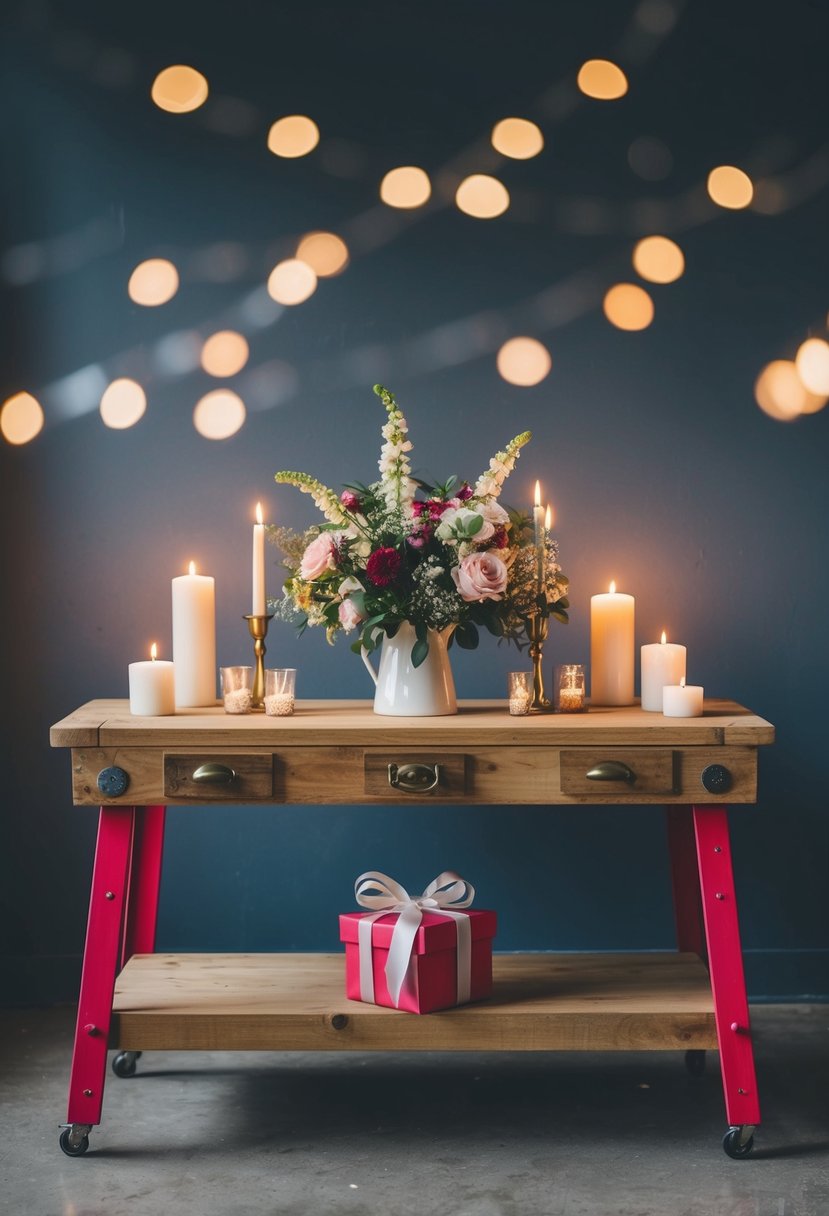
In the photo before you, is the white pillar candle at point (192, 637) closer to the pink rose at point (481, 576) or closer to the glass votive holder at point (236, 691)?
the glass votive holder at point (236, 691)

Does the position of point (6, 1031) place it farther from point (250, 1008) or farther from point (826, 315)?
point (826, 315)

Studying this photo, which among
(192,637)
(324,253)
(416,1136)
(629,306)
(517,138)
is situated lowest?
(416,1136)

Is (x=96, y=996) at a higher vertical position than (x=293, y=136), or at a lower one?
lower

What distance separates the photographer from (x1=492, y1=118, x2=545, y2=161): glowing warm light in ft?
9.20

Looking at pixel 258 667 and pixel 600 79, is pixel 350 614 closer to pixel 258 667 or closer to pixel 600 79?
pixel 258 667

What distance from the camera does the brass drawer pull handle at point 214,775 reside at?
7.04 feet

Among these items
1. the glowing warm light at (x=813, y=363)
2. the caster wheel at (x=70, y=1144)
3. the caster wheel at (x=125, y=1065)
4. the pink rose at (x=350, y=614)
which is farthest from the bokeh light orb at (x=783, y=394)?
the caster wheel at (x=70, y=1144)

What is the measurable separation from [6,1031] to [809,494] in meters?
2.06

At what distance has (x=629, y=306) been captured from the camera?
282 centimetres

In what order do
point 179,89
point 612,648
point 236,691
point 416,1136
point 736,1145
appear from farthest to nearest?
point 179,89
point 612,648
point 236,691
point 416,1136
point 736,1145

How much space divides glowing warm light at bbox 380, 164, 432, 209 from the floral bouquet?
718mm

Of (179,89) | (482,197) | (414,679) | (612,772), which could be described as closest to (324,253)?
(482,197)

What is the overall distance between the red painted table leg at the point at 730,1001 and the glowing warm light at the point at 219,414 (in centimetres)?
138

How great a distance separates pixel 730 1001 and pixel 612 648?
2.19 ft
